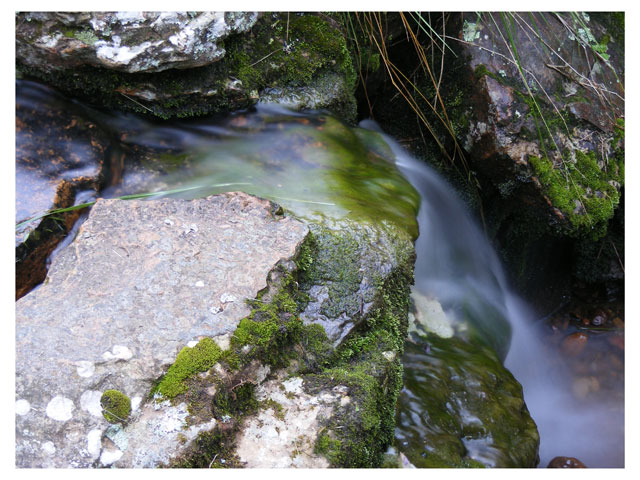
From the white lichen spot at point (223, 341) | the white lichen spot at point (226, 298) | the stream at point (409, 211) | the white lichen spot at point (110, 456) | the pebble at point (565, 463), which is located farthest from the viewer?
the pebble at point (565, 463)

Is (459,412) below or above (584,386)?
above

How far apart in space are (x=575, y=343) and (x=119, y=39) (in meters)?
4.47

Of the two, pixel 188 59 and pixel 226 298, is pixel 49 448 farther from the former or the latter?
pixel 188 59

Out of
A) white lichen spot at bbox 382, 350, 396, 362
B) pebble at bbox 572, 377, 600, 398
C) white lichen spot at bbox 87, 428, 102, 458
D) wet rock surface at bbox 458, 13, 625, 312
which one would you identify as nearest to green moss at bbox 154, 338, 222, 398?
white lichen spot at bbox 87, 428, 102, 458

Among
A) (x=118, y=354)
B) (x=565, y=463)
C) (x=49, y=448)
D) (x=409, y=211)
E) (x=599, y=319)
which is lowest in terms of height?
(x=565, y=463)

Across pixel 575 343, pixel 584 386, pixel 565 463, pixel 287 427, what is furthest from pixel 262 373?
pixel 575 343

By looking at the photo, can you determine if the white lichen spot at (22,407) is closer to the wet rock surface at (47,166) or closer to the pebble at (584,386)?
the wet rock surface at (47,166)

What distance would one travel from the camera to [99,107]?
3.01m

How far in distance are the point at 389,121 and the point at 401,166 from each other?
59cm

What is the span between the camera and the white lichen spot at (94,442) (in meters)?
1.66

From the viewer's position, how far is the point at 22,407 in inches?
67.2

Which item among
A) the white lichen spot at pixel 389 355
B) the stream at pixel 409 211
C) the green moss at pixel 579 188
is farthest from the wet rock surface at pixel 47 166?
the green moss at pixel 579 188
